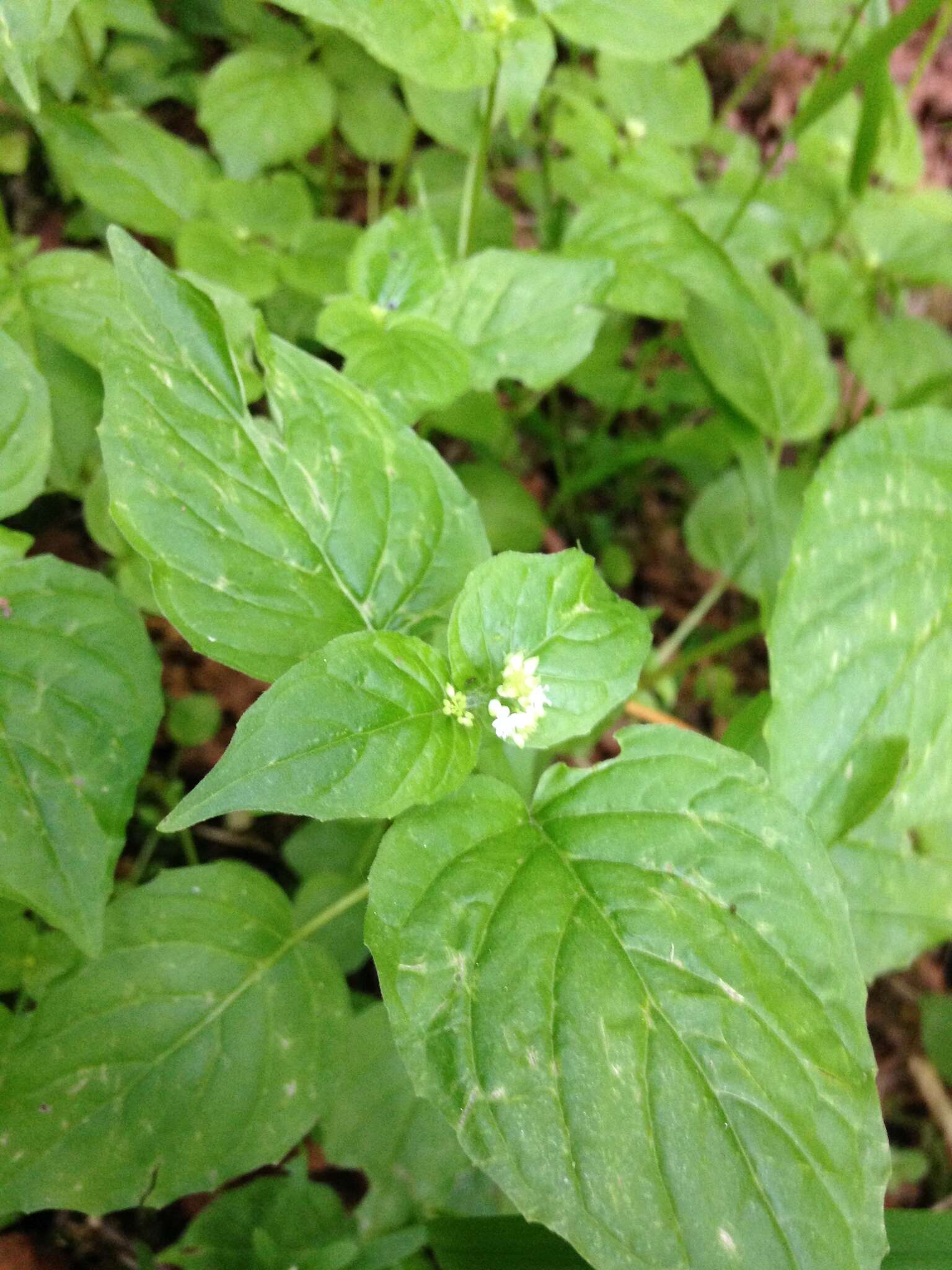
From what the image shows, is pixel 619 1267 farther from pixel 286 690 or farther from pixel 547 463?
pixel 547 463

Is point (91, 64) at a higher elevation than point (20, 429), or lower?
higher

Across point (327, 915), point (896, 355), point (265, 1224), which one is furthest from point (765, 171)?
point (265, 1224)

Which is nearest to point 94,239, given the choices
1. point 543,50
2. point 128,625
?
point 543,50

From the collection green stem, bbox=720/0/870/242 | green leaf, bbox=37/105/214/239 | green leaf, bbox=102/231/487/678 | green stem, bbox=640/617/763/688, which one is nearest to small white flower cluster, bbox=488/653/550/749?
green leaf, bbox=102/231/487/678

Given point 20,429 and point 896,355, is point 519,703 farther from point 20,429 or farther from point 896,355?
point 896,355

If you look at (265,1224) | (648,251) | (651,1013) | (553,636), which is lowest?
(265,1224)

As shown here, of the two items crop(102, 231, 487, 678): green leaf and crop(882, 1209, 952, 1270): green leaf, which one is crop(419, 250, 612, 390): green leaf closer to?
crop(102, 231, 487, 678): green leaf

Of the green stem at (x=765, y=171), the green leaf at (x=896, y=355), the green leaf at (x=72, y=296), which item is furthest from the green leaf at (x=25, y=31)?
the green leaf at (x=896, y=355)
